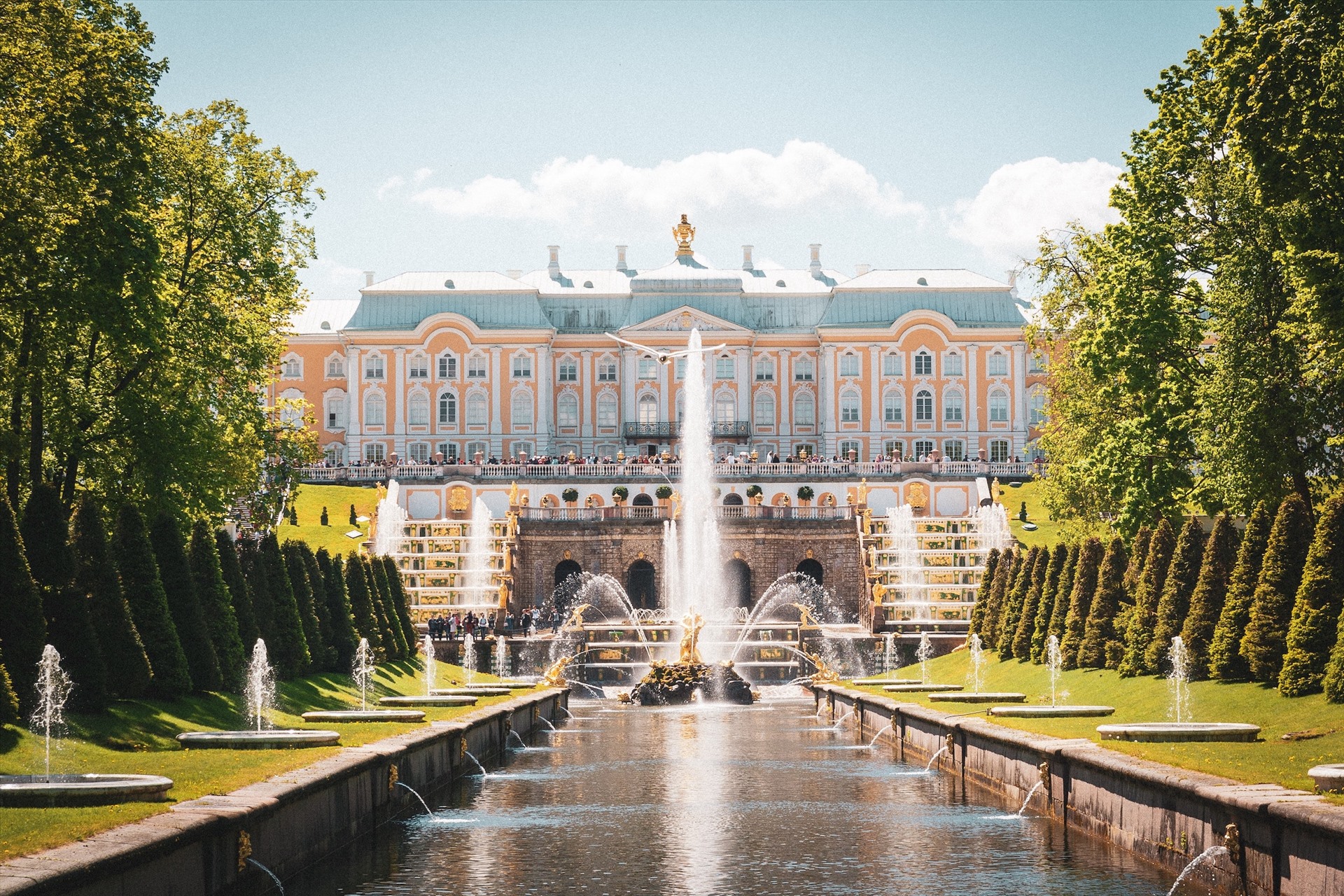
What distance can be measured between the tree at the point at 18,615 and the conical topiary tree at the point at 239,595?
26.3 feet

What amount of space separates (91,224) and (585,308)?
6748cm

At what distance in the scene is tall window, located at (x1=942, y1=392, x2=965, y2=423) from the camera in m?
88.2

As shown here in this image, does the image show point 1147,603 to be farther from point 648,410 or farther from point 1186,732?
point 648,410

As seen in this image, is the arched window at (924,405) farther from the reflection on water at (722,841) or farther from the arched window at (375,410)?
the reflection on water at (722,841)

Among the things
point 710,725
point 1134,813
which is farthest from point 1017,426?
point 1134,813

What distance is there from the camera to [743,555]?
196 feet

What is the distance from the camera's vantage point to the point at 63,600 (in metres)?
17.5

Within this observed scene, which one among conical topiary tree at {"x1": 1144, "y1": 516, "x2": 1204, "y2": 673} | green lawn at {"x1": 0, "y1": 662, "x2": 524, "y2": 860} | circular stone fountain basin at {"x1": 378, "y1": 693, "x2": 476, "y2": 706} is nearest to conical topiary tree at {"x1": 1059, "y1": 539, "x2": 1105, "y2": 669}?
conical topiary tree at {"x1": 1144, "y1": 516, "x2": 1204, "y2": 673}

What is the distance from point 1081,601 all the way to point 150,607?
17.2 meters

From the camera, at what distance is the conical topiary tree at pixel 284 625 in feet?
86.7

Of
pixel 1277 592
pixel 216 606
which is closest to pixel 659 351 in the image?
pixel 216 606

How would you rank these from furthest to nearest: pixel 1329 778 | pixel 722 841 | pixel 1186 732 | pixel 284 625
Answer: pixel 284 625
pixel 1186 732
pixel 722 841
pixel 1329 778

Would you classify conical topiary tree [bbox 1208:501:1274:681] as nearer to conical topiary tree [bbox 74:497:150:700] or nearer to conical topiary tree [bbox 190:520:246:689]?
conical topiary tree [bbox 190:520:246:689]

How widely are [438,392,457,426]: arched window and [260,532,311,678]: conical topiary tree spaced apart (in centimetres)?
6152
